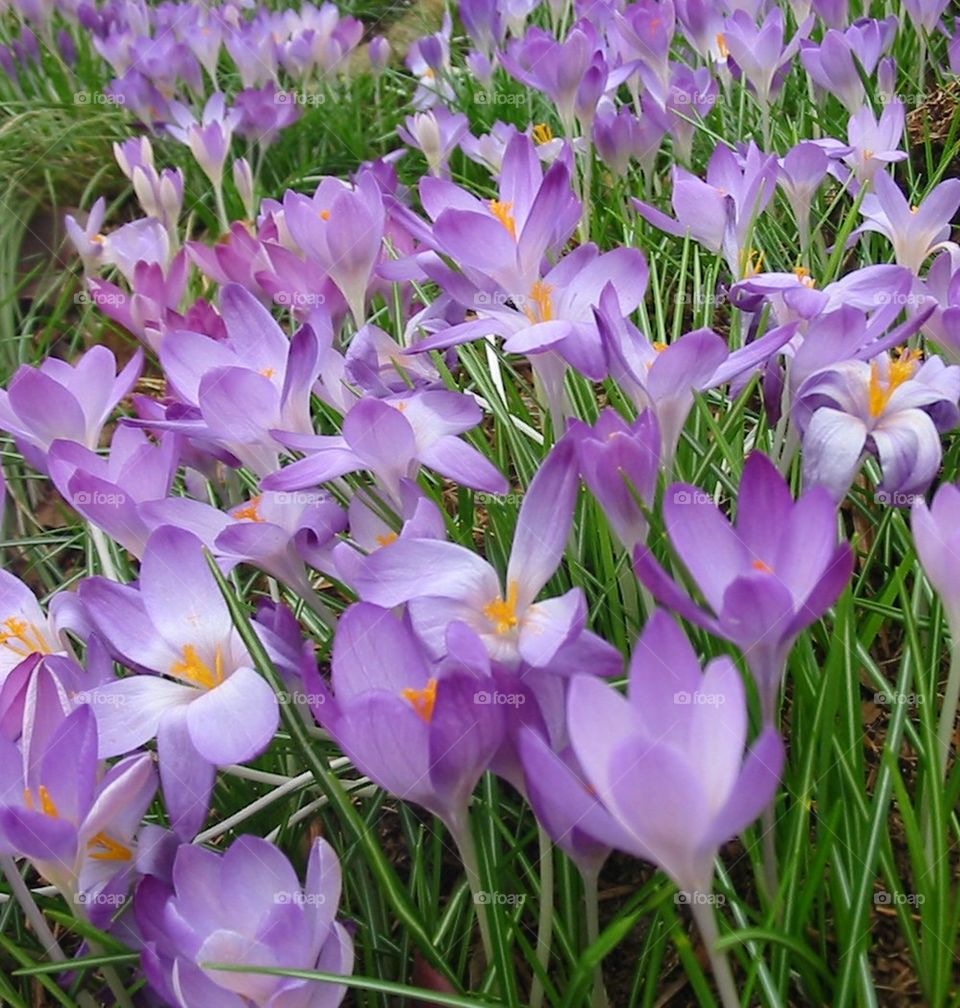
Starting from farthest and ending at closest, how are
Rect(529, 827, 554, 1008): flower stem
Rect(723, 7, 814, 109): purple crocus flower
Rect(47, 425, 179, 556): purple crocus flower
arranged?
Rect(723, 7, 814, 109): purple crocus flower < Rect(47, 425, 179, 556): purple crocus flower < Rect(529, 827, 554, 1008): flower stem

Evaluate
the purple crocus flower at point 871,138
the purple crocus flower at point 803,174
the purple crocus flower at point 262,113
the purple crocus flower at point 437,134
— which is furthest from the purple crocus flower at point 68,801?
the purple crocus flower at point 262,113

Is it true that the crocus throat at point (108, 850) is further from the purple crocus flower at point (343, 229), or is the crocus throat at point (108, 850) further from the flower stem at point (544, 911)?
the purple crocus flower at point (343, 229)

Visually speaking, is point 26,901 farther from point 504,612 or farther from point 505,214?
point 505,214

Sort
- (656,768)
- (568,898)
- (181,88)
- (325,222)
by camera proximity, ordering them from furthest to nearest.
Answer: (181,88) < (325,222) < (568,898) < (656,768)

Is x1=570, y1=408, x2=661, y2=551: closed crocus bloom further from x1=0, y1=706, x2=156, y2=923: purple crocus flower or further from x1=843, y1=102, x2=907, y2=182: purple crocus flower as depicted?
x1=843, y1=102, x2=907, y2=182: purple crocus flower

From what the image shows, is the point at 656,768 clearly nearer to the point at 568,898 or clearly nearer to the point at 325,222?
the point at 568,898

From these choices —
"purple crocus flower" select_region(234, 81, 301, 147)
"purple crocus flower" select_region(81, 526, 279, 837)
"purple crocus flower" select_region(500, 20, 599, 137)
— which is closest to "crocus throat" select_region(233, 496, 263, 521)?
"purple crocus flower" select_region(81, 526, 279, 837)

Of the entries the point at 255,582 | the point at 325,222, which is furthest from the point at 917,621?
the point at 255,582
